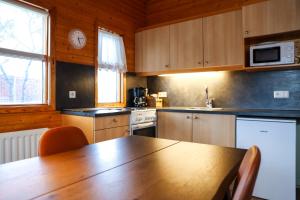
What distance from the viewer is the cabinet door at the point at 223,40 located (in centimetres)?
274

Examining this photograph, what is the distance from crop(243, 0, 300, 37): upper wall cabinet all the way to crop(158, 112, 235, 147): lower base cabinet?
1059 millimetres

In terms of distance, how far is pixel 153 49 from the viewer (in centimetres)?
351

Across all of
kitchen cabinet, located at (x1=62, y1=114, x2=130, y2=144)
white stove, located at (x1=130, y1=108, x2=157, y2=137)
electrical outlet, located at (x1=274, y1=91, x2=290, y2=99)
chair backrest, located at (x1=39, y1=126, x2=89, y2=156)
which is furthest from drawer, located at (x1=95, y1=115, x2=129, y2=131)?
electrical outlet, located at (x1=274, y1=91, x2=290, y2=99)

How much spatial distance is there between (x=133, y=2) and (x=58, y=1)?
4.85 feet

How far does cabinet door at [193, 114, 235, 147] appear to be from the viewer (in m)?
2.52

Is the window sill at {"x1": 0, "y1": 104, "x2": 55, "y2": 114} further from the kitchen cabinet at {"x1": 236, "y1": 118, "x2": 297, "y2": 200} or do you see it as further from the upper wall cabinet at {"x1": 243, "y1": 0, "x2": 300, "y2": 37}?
the upper wall cabinet at {"x1": 243, "y1": 0, "x2": 300, "y2": 37}

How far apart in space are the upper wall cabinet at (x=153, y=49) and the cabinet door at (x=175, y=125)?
0.81 m

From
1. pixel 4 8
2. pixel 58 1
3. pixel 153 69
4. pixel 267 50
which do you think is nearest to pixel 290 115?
pixel 267 50

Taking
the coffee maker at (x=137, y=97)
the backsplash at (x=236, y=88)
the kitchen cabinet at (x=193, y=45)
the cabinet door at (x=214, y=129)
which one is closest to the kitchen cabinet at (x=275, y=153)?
the cabinet door at (x=214, y=129)

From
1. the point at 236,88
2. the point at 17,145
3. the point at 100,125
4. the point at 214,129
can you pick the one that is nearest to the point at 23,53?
the point at 17,145

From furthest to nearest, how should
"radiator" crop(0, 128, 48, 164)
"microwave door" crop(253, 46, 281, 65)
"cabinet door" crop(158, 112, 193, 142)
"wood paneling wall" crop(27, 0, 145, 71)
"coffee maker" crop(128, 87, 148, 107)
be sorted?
"coffee maker" crop(128, 87, 148, 107), "cabinet door" crop(158, 112, 193, 142), "wood paneling wall" crop(27, 0, 145, 71), "microwave door" crop(253, 46, 281, 65), "radiator" crop(0, 128, 48, 164)

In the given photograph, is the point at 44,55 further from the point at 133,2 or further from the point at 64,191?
the point at 64,191

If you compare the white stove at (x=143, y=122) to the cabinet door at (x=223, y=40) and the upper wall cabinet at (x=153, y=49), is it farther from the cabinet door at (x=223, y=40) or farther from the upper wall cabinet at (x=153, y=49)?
the cabinet door at (x=223, y=40)

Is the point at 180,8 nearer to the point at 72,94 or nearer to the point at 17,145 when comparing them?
the point at 72,94
